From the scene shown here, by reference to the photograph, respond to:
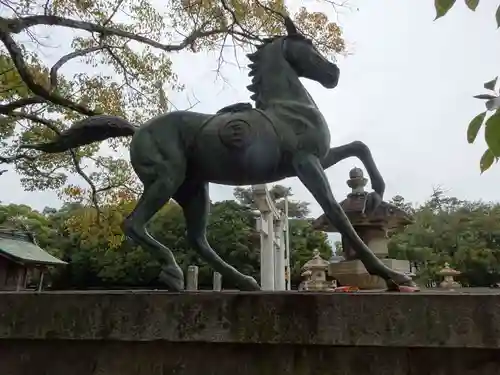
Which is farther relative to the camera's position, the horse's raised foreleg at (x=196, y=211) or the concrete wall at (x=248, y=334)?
the horse's raised foreleg at (x=196, y=211)

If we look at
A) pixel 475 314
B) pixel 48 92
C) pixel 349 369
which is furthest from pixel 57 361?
pixel 48 92

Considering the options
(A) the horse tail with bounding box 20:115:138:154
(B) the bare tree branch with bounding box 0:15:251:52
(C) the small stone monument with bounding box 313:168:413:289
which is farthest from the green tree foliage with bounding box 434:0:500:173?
(B) the bare tree branch with bounding box 0:15:251:52

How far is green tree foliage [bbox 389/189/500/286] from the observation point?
76.2ft

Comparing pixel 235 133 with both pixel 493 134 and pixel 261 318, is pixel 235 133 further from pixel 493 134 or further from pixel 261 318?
pixel 493 134

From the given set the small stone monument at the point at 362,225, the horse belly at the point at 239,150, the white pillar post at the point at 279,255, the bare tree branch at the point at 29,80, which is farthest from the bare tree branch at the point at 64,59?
the white pillar post at the point at 279,255

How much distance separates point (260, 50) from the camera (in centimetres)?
309

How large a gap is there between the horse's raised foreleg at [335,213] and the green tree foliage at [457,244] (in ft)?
71.8

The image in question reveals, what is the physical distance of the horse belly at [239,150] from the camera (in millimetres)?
2598

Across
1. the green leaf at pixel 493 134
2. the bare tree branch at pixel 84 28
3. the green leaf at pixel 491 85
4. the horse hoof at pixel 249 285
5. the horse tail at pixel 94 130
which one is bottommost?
the horse hoof at pixel 249 285

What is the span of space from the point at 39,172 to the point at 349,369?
914 cm

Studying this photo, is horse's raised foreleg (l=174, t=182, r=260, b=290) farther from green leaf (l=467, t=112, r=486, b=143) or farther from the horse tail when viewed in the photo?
green leaf (l=467, t=112, r=486, b=143)

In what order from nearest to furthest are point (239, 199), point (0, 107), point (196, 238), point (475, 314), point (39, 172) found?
point (475, 314) < point (196, 238) < point (0, 107) < point (39, 172) < point (239, 199)

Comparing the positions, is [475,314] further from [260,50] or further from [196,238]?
[260,50]

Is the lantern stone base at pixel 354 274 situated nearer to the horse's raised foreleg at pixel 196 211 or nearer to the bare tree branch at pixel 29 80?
the horse's raised foreleg at pixel 196 211
